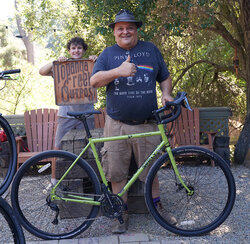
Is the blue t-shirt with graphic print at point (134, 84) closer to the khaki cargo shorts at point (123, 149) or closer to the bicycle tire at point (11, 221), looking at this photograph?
the khaki cargo shorts at point (123, 149)

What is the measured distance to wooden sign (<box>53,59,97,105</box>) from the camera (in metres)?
4.75

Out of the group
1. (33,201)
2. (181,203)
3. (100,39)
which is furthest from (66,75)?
(100,39)

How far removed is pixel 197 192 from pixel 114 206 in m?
0.82

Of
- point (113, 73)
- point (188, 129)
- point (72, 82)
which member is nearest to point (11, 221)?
point (113, 73)

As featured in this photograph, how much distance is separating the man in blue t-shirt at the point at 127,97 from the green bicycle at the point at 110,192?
0.18 meters

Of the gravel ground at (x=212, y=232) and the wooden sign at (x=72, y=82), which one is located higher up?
the wooden sign at (x=72, y=82)

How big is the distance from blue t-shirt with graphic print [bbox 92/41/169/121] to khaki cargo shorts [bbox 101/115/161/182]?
0.10 m

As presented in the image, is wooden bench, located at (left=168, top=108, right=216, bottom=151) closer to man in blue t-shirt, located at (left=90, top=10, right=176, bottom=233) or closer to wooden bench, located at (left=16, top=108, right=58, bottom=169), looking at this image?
wooden bench, located at (left=16, top=108, right=58, bottom=169)

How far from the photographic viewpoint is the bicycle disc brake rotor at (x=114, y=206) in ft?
11.7

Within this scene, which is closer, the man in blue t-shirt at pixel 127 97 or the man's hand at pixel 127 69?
the man's hand at pixel 127 69

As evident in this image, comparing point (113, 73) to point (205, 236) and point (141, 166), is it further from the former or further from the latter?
point (205, 236)

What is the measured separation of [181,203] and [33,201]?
152 centimetres

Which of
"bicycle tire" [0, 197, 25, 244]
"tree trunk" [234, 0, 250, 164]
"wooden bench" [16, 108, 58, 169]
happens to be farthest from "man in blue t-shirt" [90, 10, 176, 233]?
"tree trunk" [234, 0, 250, 164]

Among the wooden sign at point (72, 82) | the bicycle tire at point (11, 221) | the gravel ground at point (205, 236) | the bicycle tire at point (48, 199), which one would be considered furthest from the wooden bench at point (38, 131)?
the bicycle tire at point (11, 221)
